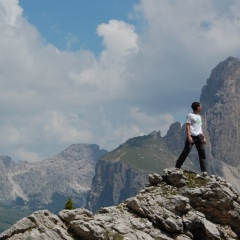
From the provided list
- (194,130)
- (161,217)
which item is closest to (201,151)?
(194,130)

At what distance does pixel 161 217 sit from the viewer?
30.0 m

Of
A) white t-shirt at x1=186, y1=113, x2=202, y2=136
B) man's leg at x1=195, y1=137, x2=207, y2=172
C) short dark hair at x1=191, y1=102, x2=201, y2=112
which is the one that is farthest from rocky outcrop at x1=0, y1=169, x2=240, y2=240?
short dark hair at x1=191, y1=102, x2=201, y2=112

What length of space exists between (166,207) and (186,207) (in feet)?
4.60

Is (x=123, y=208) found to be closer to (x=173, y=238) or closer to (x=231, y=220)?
(x=173, y=238)

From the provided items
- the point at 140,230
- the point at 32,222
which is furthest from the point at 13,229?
the point at 140,230

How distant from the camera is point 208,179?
33906mm


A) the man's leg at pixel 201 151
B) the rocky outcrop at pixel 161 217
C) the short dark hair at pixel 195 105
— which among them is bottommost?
the rocky outcrop at pixel 161 217

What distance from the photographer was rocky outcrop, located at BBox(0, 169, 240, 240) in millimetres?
26609

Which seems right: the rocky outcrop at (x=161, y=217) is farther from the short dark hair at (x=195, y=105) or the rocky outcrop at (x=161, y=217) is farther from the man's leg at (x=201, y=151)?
the short dark hair at (x=195, y=105)

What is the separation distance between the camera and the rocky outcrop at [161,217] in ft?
87.3

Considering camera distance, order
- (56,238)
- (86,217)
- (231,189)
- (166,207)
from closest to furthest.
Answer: (56,238), (86,217), (166,207), (231,189)

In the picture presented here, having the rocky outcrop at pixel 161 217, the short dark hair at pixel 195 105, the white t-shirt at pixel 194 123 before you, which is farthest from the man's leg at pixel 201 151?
the short dark hair at pixel 195 105

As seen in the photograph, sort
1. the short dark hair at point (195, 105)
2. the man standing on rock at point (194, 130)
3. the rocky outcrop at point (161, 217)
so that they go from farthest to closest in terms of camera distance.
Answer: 1. the short dark hair at point (195, 105)
2. the man standing on rock at point (194, 130)
3. the rocky outcrop at point (161, 217)

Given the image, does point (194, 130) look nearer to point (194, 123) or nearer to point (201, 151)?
point (194, 123)
